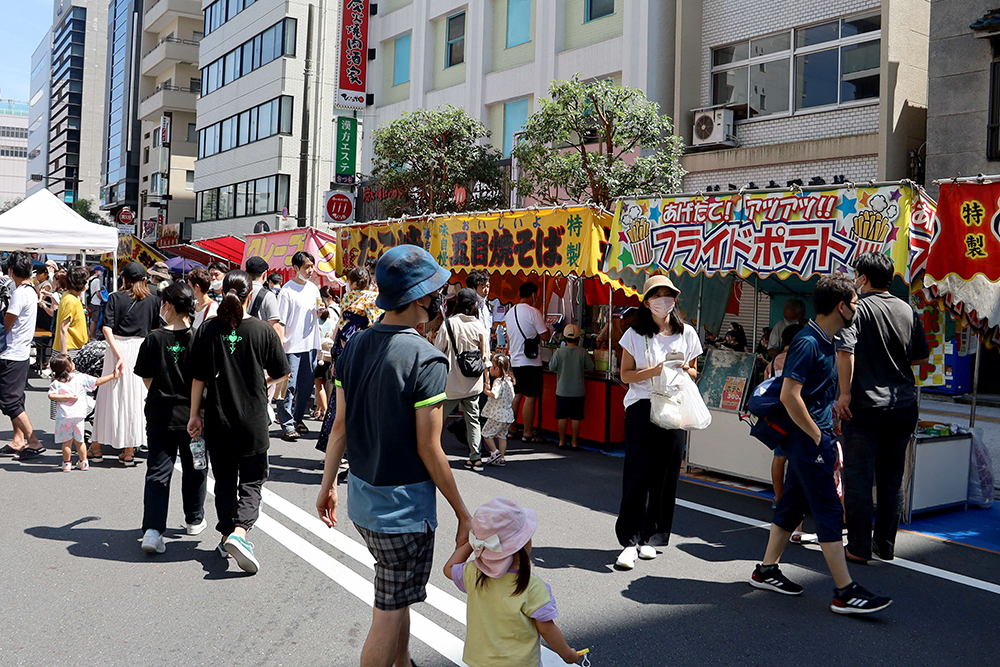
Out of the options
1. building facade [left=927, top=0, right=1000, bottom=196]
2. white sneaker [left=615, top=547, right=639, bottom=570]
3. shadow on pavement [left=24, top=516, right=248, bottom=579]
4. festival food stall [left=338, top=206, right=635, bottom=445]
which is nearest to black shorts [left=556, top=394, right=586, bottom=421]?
festival food stall [left=338, top=206, right=635, bottom=445]

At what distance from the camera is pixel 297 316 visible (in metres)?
9.55

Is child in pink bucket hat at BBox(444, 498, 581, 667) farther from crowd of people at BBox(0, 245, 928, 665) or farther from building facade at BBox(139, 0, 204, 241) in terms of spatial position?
building facade at BBox(139, 0, 204, 241)

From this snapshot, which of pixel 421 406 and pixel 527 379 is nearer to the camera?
pixel 421 406

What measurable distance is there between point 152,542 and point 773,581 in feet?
12.6

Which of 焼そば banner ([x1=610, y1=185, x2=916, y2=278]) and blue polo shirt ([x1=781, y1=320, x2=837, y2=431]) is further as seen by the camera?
焼そば banner ([x1=610, y1=185, x2=916, y2=278])

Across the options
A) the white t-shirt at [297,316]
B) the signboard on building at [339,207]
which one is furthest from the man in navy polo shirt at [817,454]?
the signboard on building at [339,207]

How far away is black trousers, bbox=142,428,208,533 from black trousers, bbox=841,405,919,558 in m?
4.37

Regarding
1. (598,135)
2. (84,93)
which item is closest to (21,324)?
(598,135)

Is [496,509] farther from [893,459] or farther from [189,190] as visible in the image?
[189,190]

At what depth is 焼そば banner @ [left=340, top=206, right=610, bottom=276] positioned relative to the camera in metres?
9.40

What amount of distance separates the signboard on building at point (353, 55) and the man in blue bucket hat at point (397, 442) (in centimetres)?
2257

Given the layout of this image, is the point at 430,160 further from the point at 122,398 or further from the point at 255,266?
the point at 122,398

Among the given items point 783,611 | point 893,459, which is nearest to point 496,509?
point 783,611

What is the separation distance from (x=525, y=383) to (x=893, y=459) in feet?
16.3
